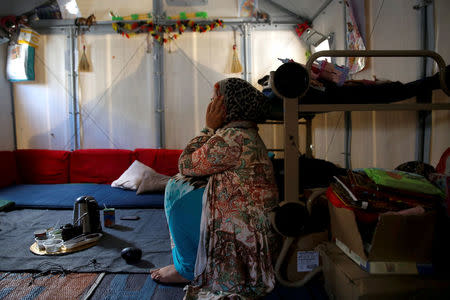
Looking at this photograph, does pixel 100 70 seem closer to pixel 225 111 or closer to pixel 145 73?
pixel 145 73

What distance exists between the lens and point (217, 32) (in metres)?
3.25

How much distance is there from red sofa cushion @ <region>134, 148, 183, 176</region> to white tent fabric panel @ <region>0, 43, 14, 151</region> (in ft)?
5.47

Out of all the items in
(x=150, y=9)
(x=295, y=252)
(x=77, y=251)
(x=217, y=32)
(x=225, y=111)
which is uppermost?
(x=150, y=9)

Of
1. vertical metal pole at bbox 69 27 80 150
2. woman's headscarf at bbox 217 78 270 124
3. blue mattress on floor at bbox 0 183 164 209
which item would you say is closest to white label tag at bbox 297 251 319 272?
woman's headscarf at bbox 217 78 270 124

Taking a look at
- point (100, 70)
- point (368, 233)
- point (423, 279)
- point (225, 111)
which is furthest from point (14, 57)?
point (423, 279)

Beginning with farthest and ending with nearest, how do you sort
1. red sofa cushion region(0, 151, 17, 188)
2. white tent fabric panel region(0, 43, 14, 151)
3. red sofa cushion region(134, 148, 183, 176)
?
white tent fabric panel region(0, 43, 14, 151)
red sofa cushion region(134, 148, 183, 176)
red sofa cushion region(0, 151, 17, 188)

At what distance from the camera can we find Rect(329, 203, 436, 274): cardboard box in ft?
2.82

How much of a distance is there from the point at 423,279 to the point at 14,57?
426 cm

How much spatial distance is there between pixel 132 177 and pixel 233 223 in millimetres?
2006

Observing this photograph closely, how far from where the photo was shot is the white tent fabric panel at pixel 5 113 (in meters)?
3.18

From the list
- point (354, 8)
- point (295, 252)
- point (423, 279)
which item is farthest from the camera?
point (354, 8)

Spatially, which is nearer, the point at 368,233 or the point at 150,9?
the point at 368,233

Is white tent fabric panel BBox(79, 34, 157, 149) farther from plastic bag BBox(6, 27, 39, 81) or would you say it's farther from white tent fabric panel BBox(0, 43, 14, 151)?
white tent fabric panel BBox(0, 43, 14, 151)

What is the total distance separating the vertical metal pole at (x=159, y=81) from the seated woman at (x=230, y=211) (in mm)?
2172
